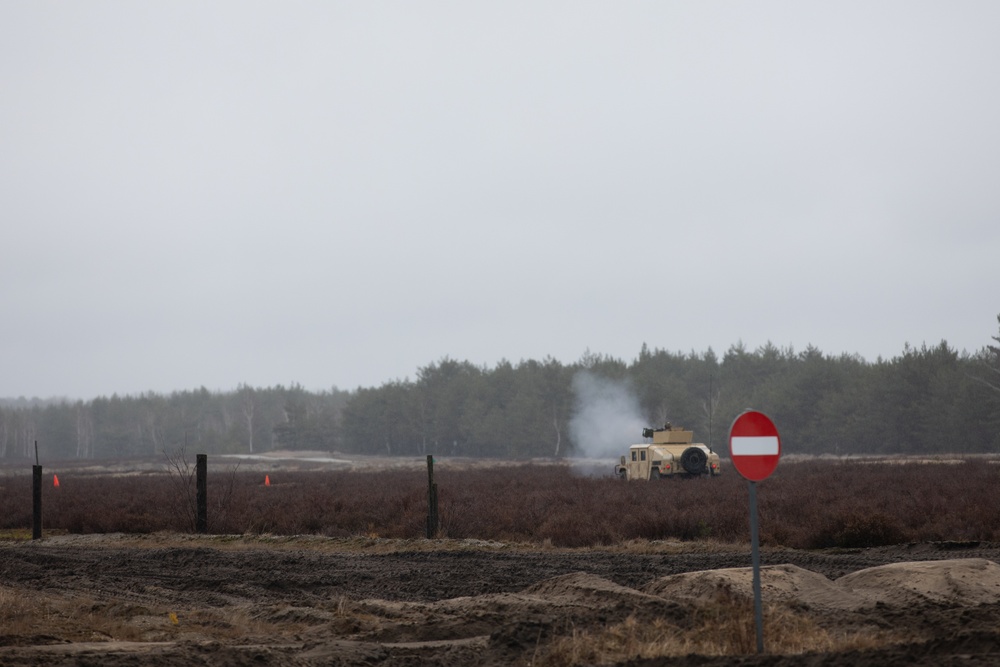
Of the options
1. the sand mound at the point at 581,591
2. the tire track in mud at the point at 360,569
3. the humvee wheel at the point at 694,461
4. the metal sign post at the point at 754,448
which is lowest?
the tire track in mud at the point at 360,569

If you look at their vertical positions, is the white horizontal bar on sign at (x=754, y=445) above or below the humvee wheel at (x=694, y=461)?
above

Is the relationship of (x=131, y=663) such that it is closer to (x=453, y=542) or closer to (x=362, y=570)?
(x=362, y=570)

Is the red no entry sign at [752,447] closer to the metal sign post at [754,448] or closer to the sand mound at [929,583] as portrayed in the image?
the metal sign post at [754,448]

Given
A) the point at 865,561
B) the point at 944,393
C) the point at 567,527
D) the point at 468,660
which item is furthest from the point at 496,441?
the point at 468,660

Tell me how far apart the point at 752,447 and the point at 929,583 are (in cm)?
380

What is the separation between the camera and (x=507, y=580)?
14.2 m

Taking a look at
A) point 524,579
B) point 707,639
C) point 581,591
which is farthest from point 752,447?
point 524,579

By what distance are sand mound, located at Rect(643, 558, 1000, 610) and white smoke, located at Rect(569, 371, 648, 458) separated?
135ft

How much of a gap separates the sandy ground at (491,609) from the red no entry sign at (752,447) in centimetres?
145

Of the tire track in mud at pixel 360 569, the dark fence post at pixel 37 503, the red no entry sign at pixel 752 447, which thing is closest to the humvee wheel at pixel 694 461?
the tire track in mud at pixel 360 569

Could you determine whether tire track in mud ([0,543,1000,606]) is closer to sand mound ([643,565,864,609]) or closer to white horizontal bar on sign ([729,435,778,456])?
sand mound ([643,565,864,609])

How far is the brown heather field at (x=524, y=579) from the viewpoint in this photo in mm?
8359

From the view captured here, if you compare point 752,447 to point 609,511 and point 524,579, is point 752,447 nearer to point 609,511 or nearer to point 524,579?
point 524,579

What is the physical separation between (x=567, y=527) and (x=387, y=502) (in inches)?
332
